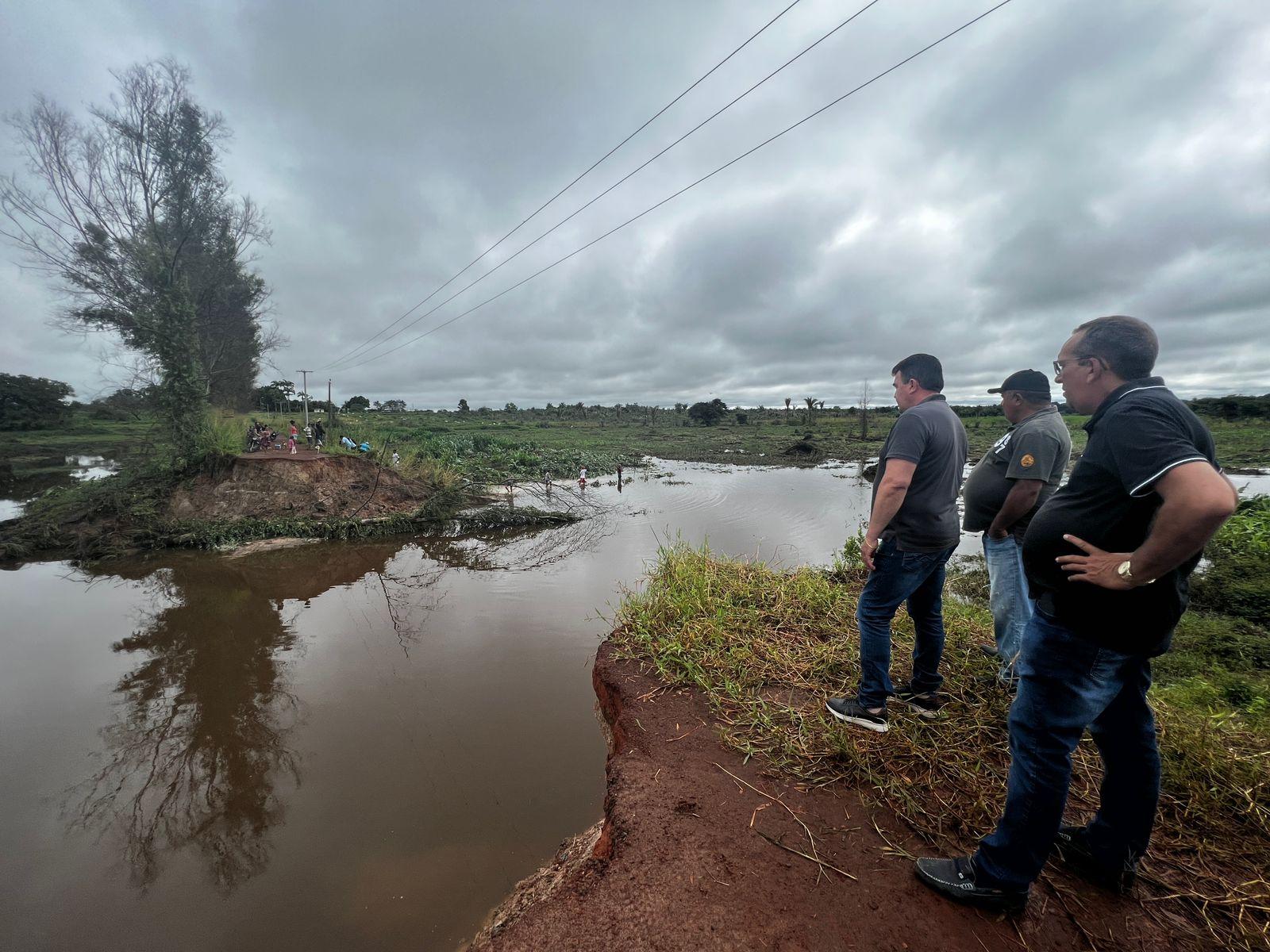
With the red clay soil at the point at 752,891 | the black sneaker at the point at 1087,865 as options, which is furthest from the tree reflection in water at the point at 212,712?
the black sneaker at the point at 1087,865

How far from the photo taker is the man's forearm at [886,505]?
7.97 ft

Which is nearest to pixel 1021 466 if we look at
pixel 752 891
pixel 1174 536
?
pixel 1174 536

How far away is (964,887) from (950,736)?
1.00m

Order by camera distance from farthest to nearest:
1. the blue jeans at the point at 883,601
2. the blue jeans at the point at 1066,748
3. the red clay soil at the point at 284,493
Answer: the red clay soil at the point at 284,493, the blue jeans at the point at 883,601, the blue jeans at the point at 1066,748

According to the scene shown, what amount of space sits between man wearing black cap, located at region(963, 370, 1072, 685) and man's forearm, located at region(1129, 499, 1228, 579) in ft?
5.16

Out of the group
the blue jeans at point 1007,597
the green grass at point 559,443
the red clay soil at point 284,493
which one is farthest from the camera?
the green grass at point 559,443

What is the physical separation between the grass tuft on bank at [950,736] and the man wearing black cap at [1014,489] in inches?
19.1

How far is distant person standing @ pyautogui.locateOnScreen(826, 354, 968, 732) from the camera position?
2479mm

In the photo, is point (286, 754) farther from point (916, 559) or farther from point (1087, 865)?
point (1087, 865)

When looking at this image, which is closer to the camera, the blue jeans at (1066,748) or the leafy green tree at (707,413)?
the blue jeans at (1066,748)

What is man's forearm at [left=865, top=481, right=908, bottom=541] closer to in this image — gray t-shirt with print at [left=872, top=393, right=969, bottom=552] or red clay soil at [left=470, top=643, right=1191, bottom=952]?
gray t-shirt with print at [left=872, top=393, right=969, bottom=552]

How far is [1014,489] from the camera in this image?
277 cm

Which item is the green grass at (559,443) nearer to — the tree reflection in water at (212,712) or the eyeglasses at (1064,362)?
the tree reflection in water at (212,712)

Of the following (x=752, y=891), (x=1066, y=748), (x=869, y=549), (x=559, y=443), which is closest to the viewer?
(x=1066, y=748)
